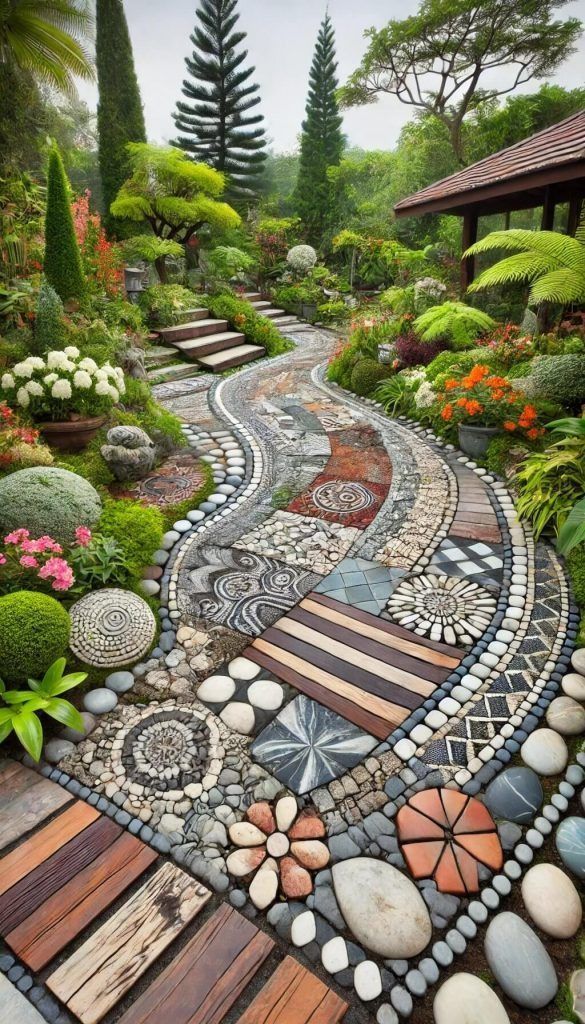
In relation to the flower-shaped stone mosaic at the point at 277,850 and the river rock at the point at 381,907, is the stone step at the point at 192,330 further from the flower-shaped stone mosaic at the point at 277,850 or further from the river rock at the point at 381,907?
the river rock at the point at 381,907

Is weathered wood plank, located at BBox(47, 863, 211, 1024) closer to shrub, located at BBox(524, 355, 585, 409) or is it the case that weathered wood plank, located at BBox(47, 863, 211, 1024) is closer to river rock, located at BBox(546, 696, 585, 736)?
river rock, located at BBox(546, 696, 585, 736)

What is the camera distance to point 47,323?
561cm

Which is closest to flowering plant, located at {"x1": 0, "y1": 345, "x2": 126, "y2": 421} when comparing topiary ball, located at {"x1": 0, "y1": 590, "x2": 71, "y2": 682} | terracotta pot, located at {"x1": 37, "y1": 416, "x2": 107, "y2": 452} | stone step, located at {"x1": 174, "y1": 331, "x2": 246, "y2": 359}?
terracotta pot, located at {"x1": 37, "y1": 416, "x2": 107, "y2": 452}

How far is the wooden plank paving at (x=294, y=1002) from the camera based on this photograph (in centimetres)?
156

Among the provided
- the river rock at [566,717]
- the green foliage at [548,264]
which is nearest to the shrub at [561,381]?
the green foliage at [548,264]

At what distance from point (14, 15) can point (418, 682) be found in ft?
40.2

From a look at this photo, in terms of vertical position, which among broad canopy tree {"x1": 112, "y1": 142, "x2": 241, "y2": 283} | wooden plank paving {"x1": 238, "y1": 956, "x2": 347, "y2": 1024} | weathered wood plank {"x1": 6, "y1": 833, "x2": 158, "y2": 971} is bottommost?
wooden plank paving {"x1": 238, "y1": 956, "x2": 347, "y2": 1024}

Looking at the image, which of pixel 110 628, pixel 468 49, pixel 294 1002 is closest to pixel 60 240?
pixel 110 628

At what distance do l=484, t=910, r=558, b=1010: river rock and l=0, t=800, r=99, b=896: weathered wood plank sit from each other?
4.96 feet

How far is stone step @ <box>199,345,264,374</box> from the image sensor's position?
9211mm

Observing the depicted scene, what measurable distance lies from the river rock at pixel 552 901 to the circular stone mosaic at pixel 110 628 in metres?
2.08

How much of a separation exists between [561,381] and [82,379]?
451 centimetres

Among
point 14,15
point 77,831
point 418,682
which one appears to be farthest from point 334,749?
point 14,15

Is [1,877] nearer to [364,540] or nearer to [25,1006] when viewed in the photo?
[25,1006]
